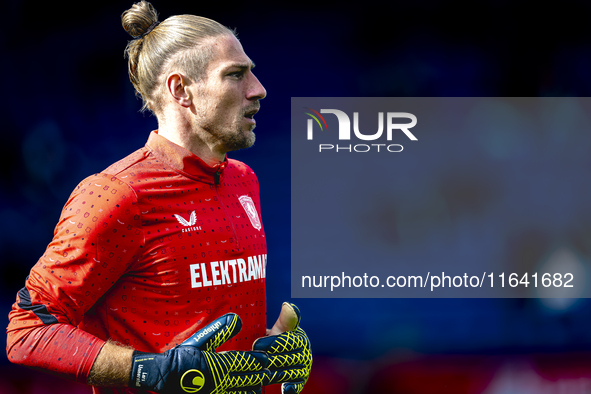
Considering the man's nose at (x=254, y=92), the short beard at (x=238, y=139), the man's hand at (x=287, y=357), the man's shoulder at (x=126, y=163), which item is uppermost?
the man's nose at (x=254, y=92)

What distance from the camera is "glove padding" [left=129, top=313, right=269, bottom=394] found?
121 centimetres

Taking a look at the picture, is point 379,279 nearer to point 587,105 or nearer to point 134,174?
point 587,105

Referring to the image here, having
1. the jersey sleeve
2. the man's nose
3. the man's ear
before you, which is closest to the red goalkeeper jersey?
the jersey sleeve

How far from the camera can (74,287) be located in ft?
3.99

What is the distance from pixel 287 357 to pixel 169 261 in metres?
0.43

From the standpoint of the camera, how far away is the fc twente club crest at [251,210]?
1.61 m

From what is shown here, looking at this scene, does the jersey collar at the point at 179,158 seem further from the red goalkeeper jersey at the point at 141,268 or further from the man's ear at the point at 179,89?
the man's ear at the point at 179,89

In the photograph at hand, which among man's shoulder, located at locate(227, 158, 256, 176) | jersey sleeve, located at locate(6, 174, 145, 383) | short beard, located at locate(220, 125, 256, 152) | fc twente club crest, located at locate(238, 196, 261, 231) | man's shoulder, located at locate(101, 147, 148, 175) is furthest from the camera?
man's shoulder, located at locate(227, 158, 256, 176)

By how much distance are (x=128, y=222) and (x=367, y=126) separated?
2.48m

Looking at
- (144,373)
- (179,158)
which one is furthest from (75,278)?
(179,158)

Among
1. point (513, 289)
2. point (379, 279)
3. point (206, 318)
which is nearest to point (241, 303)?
point (206, 318)

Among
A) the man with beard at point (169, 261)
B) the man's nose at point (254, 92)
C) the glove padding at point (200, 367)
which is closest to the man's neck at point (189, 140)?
the man with beard at point (169, 261)

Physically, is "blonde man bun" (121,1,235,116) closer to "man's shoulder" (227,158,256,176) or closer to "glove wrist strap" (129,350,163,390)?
"man's shoulder" (227,158,256,176)

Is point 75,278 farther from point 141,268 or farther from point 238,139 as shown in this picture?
point 238,139
